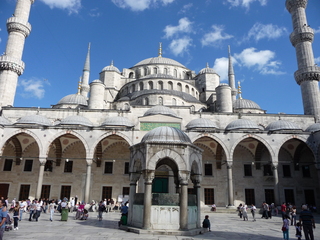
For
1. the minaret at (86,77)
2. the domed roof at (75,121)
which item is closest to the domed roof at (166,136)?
the domed roof at (75,121)

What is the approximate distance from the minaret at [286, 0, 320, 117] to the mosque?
0.07 meters

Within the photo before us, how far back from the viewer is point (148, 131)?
1500 cm

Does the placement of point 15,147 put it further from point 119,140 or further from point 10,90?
point 119,140

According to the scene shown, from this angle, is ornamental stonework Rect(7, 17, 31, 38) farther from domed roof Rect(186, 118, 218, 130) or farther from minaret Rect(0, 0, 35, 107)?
domed roof Rect(186, 118, 218, 130)

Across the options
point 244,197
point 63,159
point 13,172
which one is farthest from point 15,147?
point 244,197

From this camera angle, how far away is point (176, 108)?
19047mm

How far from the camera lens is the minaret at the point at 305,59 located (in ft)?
63.5

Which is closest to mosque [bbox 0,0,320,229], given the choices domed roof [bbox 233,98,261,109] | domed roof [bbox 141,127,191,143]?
domed roof [bbox 233,98,261,109]

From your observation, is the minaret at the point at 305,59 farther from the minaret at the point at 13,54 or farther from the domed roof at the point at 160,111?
the minaret at the point at 13,54

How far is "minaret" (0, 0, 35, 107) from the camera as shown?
1923 cm

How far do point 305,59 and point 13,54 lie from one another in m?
22.6

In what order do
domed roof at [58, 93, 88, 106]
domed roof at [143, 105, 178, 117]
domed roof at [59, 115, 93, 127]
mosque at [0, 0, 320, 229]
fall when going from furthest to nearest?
1. domed roof at [58, 93, 88, 106]
2. domed roof at [143, 105, 178, 117]
3. domed roof at [59, 115, 93, 127]
4. mosque at [0, 0, 320, 229]

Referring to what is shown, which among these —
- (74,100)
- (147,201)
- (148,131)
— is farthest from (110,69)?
(147,201)

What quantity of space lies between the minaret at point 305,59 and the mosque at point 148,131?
7 centimetres
